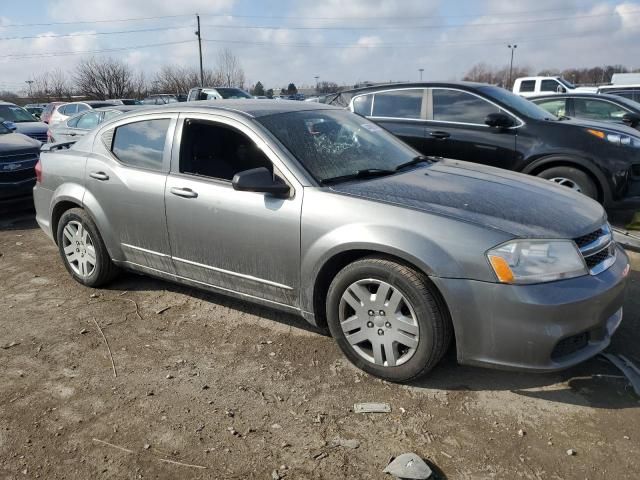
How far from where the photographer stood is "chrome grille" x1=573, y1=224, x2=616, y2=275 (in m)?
2.95

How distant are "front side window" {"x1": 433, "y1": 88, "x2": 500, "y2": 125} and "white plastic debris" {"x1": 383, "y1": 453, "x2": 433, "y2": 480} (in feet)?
16.2

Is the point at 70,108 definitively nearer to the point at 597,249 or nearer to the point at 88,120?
the point at 88,120

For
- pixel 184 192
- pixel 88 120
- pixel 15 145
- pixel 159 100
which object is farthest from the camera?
pixel 159 100

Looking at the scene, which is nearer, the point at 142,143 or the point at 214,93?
the point at 142,143

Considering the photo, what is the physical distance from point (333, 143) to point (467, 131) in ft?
10.8

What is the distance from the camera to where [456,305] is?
2.83 m

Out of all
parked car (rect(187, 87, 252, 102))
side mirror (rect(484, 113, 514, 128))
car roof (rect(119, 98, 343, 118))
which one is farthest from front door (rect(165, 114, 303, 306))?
parked car (rect(187, 87, 252, 102))

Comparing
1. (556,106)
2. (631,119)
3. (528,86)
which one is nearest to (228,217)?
(556,106)

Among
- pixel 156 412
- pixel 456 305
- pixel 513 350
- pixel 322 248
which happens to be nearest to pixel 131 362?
pixel 156 412

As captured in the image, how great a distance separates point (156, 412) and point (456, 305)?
1.75 meters

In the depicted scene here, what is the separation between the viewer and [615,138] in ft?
20.2

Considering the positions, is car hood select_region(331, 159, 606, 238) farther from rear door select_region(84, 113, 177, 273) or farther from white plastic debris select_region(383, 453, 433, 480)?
rear door select_region(84, 113, 177, 273)

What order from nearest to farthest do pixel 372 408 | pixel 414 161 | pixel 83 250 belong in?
1. pixel 372 408
2. pixel 414 161
3. pixel 83 250

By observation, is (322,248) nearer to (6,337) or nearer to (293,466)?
(293,466)
